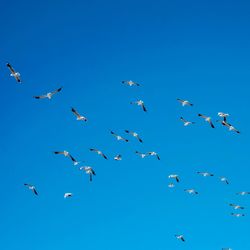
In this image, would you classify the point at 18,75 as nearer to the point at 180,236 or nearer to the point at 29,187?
the point at 29,187

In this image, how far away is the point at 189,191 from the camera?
69.6 metres

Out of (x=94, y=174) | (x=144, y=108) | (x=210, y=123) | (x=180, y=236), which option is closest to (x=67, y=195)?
(x=94, y=174)

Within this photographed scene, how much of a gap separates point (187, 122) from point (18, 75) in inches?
885

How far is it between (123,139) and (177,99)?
688 cm

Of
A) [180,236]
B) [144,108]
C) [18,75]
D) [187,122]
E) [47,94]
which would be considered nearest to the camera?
[18,75]

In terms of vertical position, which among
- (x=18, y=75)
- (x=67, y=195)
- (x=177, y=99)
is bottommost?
(x=67, y=195)

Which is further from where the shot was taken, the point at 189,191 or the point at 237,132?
the point at 189,191

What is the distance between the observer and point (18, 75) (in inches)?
1964

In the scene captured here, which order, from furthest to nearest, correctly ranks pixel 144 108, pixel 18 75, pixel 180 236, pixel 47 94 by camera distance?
pixel 180 236
pixel 144 108
pixel 47 94
pixel 18 75

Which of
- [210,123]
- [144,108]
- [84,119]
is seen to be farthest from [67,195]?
[210,123]

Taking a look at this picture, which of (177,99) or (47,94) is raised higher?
(177,99)

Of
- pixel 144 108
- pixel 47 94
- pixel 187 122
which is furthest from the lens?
pixel 187 122

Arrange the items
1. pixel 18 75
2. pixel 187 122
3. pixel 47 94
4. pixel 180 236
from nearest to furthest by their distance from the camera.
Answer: pixel 18 75
pixel 47 94
pixel 187 122
pixel 180 236

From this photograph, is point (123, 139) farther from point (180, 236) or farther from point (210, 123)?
point (180, 236)
